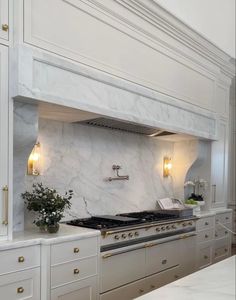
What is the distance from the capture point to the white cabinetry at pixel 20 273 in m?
2.30

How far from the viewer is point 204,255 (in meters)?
4.64

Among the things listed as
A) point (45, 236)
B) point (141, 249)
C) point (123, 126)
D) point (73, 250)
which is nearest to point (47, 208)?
point (45, 236)

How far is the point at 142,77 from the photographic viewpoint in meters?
3.63

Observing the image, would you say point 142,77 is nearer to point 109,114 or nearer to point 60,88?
point 109,114

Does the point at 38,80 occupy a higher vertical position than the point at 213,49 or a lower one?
lower

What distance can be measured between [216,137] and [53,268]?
3339 millimetres

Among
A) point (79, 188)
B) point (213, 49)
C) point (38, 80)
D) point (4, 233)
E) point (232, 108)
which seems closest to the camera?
point (4, 233)

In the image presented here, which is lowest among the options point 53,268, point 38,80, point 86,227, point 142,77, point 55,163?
point 53,268

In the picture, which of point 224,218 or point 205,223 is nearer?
point 205,223

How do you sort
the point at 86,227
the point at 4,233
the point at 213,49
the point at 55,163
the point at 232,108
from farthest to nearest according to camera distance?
1. the point at 232,108
2. the point at 213,49
3. the point at 55,163
4. the point at 86,227
5. the point at 4,233

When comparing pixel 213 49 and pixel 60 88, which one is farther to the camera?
pixel 213 49

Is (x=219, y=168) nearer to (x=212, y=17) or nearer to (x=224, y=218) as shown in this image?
(x=224, y=218)

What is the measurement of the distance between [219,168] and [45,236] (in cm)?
343

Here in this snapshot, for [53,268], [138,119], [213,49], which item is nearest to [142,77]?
[138,119]
